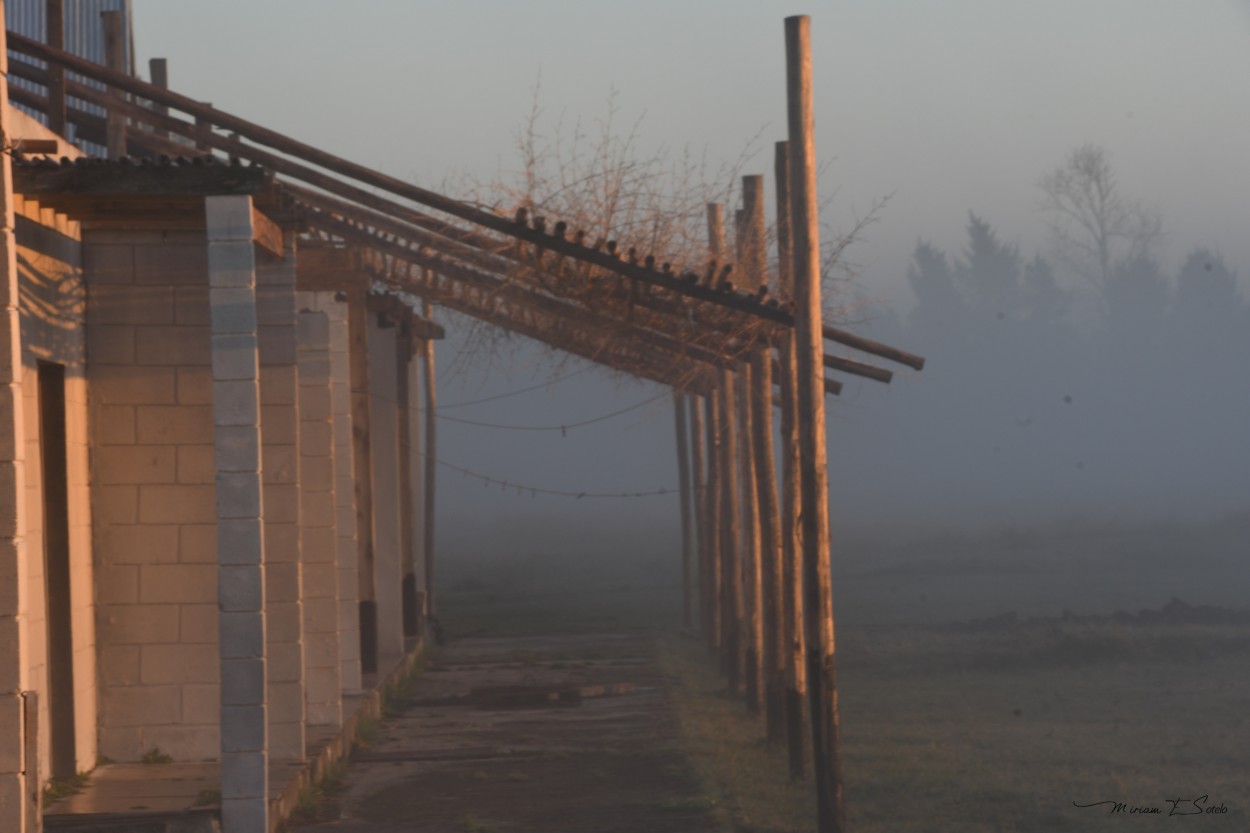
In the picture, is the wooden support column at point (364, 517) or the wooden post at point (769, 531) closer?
the wooden post at point (769, 531)

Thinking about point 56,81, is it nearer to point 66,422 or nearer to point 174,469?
point 66,422

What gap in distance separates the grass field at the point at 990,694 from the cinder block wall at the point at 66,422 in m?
3.91

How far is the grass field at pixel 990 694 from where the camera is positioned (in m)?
11.1

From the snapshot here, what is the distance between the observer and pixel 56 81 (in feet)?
37.3

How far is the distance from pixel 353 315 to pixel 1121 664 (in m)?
9.47

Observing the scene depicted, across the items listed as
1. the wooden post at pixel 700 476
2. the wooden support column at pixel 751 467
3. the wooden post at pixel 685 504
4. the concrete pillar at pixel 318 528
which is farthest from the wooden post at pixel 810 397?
the wooden post at pixel 685 504

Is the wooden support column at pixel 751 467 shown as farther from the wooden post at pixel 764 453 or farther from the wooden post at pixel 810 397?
the wooden post at pixel 810 397

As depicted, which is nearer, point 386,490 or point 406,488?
point 386,490

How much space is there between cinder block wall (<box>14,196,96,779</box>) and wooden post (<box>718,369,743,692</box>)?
7.64 m

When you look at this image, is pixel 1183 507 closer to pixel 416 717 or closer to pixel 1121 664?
pixel 1121 664

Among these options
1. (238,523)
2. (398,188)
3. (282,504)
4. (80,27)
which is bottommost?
(238,523)

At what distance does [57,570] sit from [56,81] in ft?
11.2

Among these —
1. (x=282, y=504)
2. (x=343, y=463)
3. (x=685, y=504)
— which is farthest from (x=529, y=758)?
(x=685, y=504)
